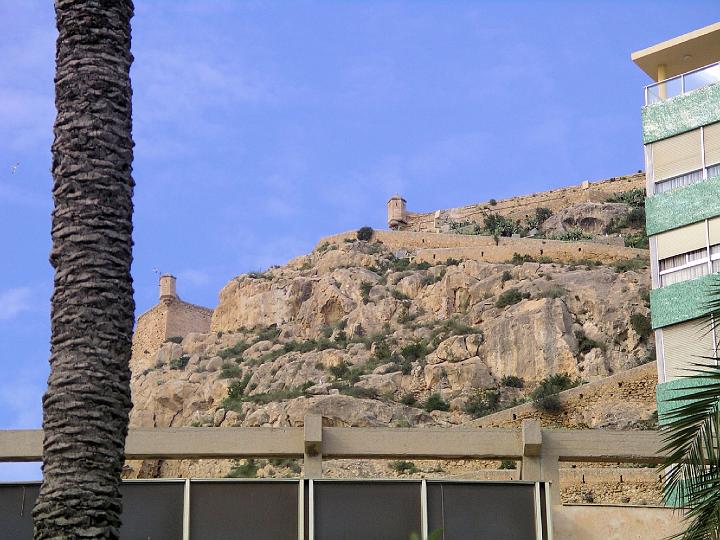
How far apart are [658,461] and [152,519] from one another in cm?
644

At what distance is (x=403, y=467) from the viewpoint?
40.7 metres

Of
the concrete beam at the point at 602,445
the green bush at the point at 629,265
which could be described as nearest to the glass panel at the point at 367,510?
the concrete beam at the point at 602,445

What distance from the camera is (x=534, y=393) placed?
4819 centimetres

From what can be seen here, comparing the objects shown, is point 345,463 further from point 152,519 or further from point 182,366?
point 152,519

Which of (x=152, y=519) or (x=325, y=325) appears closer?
(x=152, y=519)

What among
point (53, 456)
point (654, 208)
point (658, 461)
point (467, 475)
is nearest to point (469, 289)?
point (467, 475)

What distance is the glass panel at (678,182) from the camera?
88.2ft

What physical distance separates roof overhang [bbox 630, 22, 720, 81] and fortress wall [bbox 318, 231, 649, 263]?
102 feet

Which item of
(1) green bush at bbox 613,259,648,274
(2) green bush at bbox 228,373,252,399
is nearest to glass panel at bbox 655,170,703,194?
(1) green bush at bbox 613,259,648,274

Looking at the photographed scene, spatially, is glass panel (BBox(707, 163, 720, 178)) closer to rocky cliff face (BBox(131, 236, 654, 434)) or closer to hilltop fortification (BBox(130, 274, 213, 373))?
rocky cliff face (BBox(131, 236, 654, 434))

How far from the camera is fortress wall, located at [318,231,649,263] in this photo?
197 ft

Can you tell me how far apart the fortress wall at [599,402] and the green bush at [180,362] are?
24.5 metres

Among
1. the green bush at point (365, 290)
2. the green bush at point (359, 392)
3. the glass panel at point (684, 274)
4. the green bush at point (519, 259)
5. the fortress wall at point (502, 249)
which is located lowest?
the glass panel at point (684, 274)

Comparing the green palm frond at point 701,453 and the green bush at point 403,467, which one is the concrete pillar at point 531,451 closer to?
the green palm frond at point 701,453
